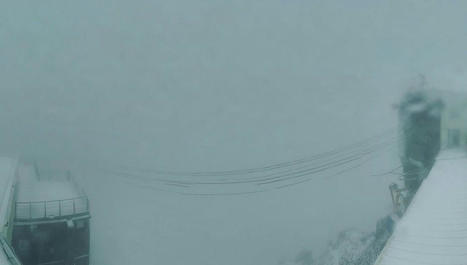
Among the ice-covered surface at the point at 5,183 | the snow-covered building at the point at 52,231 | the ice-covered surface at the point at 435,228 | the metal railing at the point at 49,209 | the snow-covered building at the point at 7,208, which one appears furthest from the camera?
the metal railing at the point at 49,209

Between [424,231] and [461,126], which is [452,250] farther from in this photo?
[461,126]

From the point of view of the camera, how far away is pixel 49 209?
19016mm

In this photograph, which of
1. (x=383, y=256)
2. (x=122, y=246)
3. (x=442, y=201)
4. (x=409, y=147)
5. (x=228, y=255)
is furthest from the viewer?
(x=228, y=255)

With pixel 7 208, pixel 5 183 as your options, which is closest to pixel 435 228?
pixel 7 208

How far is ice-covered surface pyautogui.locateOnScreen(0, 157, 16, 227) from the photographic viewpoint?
14752mm

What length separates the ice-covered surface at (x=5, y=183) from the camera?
14.8 metres

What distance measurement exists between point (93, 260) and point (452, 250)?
84.3 ft

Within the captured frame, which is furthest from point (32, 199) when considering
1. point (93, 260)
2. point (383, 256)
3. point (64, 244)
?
point (383, 256)

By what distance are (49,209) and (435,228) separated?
18.7m

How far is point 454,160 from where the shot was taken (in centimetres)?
1451

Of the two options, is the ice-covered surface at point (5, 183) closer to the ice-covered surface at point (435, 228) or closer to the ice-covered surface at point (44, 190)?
the ice-covered surface at point (44, 190)

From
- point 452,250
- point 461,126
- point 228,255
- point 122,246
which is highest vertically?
point 461,126

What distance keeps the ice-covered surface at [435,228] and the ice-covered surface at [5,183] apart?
14.5 metres

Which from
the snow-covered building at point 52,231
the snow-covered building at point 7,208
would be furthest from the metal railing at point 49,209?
the snow-covered building at point 7,208
